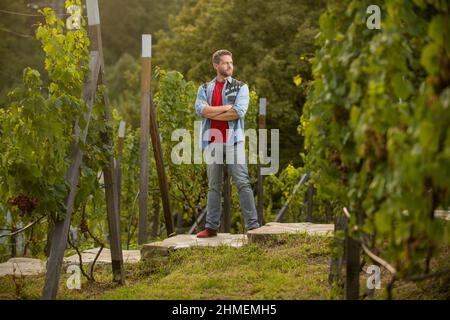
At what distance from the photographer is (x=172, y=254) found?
21.9 ft

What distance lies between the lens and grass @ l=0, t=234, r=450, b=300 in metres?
4.84

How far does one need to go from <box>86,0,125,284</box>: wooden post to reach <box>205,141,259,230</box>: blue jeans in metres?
1.61

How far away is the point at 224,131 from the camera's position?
283 inches

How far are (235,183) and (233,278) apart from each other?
1885mm

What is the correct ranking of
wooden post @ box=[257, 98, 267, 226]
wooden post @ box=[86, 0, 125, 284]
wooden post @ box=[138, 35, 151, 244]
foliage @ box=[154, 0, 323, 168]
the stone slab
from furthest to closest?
foliage @ box=[154, 0, 323, 168] < wooden post @ box=[257, 98, 267, 226] < wooden post @ box=[138, 35, 151, 244] < the stone slab < wooden post @ box=[86, 0, 125, 284]

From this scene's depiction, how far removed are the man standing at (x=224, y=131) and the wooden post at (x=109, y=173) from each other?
158 cm
